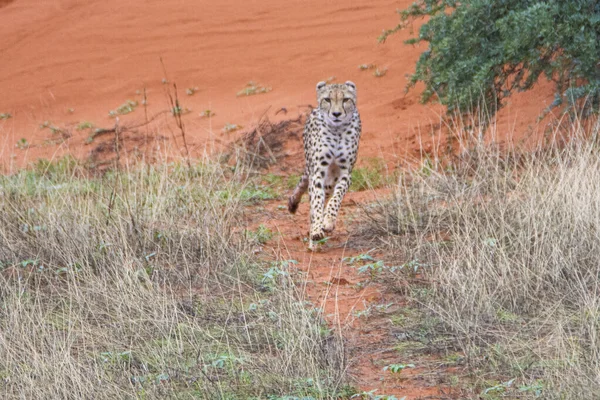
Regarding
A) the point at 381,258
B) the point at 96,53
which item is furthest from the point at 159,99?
the point at 381,258

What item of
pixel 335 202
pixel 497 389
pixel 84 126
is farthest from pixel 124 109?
pixel 497 389

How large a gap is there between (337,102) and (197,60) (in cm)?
1010

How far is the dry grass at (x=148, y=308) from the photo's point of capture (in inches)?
152

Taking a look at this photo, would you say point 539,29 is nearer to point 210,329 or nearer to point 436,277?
point 436,277

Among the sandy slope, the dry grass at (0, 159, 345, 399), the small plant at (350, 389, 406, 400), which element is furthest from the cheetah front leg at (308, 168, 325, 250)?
the sandy slope

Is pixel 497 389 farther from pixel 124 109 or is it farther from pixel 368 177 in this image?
pixel 124 109

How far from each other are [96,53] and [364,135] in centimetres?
857

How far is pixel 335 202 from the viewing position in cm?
688

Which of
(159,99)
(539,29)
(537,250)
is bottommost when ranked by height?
(159,99)

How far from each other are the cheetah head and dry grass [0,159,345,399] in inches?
40.0

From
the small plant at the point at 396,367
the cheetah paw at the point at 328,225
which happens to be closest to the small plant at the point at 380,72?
the cheetah paw at the point at 328,225

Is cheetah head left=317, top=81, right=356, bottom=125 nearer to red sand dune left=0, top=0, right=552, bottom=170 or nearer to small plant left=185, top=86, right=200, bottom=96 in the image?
red sand dune left=0, top=0, right=552, bottom=170

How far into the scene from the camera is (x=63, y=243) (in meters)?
Result: 5.79

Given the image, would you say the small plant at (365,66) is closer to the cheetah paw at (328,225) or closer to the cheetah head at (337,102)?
the cheetah head at (337,102)
